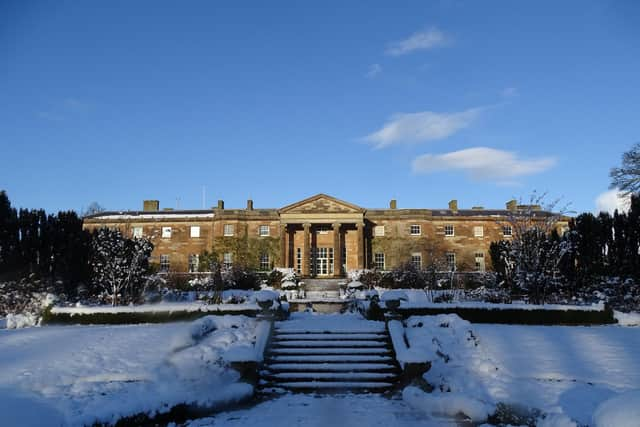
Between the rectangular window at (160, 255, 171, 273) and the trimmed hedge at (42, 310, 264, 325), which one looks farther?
the rectangular window at (160, 255, 171, 273)

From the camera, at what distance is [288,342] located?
12.3 m

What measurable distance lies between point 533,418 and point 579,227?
1750cm

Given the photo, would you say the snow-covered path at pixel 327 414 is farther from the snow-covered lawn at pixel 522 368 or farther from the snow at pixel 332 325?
the snow at pixel 332 325

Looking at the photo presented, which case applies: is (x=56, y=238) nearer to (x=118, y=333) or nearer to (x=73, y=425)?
(x=118, y=333)

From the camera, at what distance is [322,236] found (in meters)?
41.3

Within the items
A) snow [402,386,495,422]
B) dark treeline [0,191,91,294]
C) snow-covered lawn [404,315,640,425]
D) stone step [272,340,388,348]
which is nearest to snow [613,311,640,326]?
snow-covered lawn [404,315,640,425]

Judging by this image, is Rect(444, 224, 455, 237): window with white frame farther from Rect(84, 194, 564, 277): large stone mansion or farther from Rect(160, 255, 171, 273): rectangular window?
Rect(160, 255, 171, 273): rectangular window

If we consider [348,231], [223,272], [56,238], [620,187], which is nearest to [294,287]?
[223,272]

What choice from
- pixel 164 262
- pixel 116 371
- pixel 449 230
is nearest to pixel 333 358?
pixel 116 371

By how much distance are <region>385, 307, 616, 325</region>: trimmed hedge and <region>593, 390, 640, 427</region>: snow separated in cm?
1084

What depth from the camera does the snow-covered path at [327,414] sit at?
25.2 feet

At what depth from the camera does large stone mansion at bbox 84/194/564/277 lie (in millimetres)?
39875

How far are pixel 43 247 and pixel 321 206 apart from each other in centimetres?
2309

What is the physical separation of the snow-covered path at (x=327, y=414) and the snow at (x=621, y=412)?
294 cm
